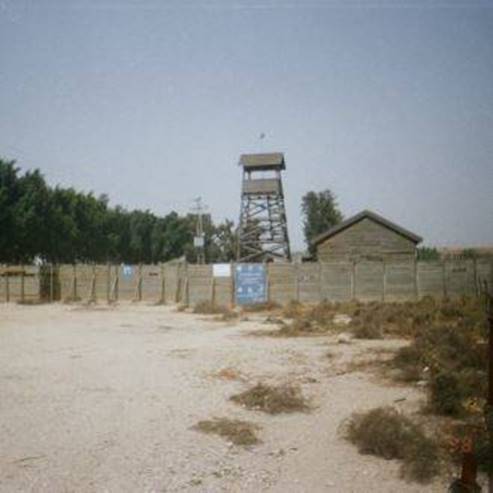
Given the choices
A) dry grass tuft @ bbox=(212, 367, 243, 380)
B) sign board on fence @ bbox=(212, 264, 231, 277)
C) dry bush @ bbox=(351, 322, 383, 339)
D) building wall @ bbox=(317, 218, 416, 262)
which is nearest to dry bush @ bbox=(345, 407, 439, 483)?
dry grass tuft @ bbox=(212, 367, 243, 380)

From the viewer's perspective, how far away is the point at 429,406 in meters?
8.98

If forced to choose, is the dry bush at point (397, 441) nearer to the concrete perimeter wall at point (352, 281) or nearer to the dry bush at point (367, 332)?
the dry bush at point (367, 332)

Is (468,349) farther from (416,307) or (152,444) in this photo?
(416,307)

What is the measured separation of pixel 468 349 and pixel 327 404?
4.81 meters

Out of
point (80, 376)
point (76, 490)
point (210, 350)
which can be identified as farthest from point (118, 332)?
point (76, 490)

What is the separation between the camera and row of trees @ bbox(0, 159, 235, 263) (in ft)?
165

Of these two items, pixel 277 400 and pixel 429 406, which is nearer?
pixel 429 406

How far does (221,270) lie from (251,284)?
195cm

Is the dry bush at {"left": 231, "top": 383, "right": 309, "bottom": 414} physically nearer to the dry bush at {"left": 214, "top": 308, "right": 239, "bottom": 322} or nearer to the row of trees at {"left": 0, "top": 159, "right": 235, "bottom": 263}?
the dry bush at {"left": 214, "top": 308, "right": 239, "bottom": 322}

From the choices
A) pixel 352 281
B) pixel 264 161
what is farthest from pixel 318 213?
pixel 352 281

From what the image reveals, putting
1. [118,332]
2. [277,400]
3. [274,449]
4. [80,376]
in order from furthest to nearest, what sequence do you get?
[118,332]
[80,376]
[277,400]
[274,449]

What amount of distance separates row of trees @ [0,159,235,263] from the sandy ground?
1366 inches

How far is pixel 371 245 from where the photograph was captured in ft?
119

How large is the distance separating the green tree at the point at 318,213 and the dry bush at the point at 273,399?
52525 millimetres
